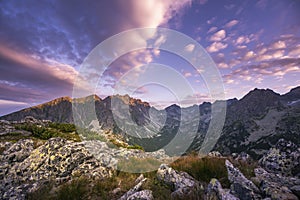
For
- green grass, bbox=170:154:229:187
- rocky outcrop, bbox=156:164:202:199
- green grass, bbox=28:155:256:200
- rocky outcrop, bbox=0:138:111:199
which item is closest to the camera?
rocky outcrop, bbox=156:164:202:199

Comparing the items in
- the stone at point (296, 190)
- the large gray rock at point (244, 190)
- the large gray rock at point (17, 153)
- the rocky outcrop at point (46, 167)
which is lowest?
the stone at point (296, 190)

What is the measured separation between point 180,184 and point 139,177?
8.02 ft

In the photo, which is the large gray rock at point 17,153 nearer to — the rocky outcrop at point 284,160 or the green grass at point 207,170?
the green grass at point 207,170

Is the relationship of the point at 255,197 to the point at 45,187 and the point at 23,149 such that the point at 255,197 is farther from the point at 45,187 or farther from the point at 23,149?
the point at 23,149

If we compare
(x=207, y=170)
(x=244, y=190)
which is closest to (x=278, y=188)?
(x=244, y=190)

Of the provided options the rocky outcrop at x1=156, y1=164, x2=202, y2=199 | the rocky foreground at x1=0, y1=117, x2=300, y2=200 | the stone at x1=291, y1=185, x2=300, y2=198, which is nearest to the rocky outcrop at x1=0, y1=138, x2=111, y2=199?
the rocky foreground at x1=0, y1=117, x2=300, y2=200

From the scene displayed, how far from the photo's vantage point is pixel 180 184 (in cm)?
702

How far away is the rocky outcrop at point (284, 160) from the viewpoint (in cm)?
869

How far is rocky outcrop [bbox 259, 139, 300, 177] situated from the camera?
869cm

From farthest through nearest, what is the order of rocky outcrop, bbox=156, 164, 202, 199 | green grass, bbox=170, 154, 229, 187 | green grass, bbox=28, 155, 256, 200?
green grass, bbox=170, 154, 229, 187 → green grass, bbox=28, 155, 256, 200 → rocky outcrop, bbox=156, 164, 202, 199

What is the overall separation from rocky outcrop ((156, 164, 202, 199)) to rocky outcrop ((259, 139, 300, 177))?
4829 millimetres

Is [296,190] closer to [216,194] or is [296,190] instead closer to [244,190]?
[244,190]

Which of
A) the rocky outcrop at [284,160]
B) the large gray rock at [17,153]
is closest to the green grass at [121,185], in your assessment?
the rocky outcrop at [284,160]

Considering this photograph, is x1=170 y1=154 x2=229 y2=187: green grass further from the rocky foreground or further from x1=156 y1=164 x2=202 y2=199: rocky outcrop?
x1=156 y1=164 x2=202 y2=199: rocky outcrop
